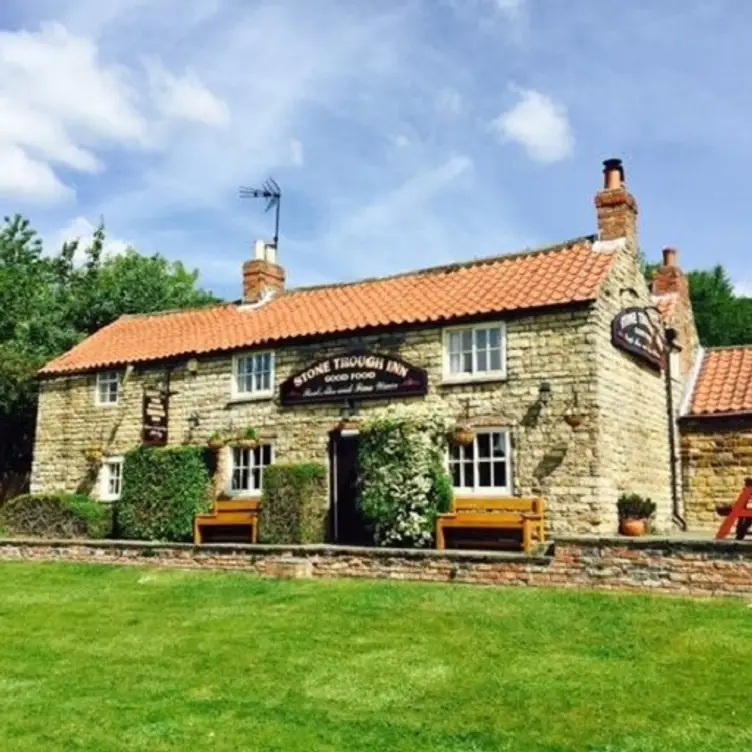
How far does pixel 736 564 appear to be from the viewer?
11336 millimetres

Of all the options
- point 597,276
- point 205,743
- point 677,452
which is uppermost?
point 597,276

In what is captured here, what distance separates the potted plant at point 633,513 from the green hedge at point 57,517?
1217 cm

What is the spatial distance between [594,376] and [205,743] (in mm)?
11276

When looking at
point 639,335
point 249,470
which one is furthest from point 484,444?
point 249,470

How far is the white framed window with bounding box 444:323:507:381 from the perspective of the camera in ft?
55.6

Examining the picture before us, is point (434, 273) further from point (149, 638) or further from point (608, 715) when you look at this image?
point (608, 715)

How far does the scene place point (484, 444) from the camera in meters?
16.8

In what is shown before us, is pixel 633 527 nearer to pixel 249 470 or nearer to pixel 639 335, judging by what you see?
pixel 639 335

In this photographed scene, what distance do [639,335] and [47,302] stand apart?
24.7 meters

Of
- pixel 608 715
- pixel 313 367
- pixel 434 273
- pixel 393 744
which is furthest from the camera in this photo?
pixel 434 273

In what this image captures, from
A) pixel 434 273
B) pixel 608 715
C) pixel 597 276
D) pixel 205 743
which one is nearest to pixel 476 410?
pixel 597 276

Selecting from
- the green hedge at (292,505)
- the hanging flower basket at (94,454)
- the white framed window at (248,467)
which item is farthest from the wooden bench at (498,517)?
the hanging flower basket at (94,454)

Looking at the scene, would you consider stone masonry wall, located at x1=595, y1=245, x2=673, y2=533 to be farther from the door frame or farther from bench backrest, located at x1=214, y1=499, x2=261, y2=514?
bench backrest, located at x1=214, y1=499, x2=261, y2=514

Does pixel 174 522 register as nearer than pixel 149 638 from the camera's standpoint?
No
